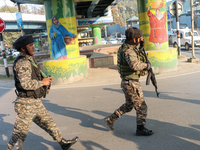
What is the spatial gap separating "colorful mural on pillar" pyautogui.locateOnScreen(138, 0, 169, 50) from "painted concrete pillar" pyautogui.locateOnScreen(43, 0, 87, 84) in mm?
3030

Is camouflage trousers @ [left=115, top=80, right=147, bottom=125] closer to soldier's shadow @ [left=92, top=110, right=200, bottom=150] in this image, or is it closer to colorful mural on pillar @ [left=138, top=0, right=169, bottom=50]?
soldier's shadow @ [left=92, top=110, right=200, bottom=150]

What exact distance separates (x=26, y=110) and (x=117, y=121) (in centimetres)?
199

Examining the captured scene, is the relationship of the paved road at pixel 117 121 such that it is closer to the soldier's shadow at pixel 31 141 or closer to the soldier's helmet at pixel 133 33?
the soldier's shadow at pixel 31 141

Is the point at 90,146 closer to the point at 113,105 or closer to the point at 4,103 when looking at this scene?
the point at 113,105

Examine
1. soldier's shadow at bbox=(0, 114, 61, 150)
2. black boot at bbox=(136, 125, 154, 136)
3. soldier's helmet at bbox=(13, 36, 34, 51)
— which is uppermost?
soldier's helmet at bbox=(13, 36, 34, 51)

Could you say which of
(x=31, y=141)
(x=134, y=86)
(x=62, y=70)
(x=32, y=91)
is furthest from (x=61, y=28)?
(x=32, y=91)

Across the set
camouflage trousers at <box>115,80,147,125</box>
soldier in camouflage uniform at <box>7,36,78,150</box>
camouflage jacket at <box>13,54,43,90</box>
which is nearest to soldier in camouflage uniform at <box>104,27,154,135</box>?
camouflage trousers at <box>115,80,147,125</box>

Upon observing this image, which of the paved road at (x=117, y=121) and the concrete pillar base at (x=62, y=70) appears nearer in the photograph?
the paved road at (x=117, y=121)

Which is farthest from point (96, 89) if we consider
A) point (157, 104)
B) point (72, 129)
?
point (72, 129)

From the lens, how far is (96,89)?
23.7ft

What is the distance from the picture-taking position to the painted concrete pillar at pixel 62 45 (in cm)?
867

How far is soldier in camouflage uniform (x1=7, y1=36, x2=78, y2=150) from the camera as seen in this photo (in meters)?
2.66

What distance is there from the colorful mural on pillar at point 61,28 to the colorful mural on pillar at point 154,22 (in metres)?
3.09

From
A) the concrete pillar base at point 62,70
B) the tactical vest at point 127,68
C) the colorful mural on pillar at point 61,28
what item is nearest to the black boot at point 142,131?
the tactical vest at point 127,68
